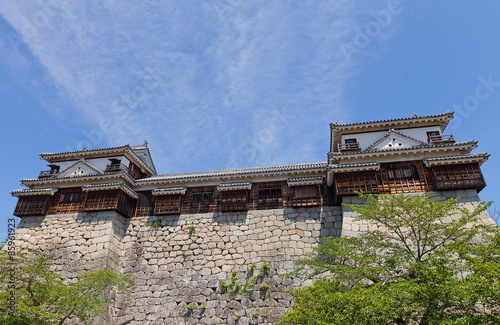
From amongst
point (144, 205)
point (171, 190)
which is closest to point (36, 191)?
point (144, 205)

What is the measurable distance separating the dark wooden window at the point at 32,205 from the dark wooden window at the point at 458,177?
25.6 meters

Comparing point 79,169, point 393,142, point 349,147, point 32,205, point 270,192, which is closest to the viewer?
point 393,142

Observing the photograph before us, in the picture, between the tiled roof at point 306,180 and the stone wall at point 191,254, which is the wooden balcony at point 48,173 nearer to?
the stone wall at point 191,254

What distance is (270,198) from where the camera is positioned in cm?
2202

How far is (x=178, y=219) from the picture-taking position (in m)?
22.6

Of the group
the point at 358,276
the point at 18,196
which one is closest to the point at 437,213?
the point at 358,276

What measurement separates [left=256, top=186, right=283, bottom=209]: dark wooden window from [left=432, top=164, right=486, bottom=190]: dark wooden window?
9.16 metres

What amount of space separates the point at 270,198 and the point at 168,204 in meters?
7.09

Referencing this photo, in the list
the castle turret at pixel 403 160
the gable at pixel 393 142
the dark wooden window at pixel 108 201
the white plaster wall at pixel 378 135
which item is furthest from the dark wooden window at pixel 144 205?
the gable at pixel 393 142

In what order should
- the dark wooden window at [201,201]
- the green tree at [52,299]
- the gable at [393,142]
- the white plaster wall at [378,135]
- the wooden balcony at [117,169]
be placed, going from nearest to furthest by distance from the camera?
the green tree at [52,299], the gable at [393,142], the white plaster wall at [378,135], the dark wooden window at [201,201], the wooden balcony at [117,169]

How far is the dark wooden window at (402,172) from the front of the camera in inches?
768

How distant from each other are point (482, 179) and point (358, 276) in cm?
1041

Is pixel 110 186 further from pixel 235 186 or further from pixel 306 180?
pixel 306 180

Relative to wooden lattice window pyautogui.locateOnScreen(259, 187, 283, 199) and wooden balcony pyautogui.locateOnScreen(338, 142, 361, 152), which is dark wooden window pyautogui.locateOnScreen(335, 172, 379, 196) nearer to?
wooden balcony pyautogui.locateOnScreen(338, 142, 361, 152)
